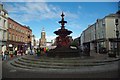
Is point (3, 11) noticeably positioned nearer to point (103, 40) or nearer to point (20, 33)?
point (20, 33)

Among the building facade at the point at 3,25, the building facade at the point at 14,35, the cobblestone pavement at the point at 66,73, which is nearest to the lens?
the cobblestone pavement at the point at 66,73

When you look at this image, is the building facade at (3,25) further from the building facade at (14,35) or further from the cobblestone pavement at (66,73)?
the cobblestone pavement at (66,73)

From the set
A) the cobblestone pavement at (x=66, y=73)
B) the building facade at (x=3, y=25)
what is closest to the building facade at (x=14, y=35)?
the building facade at (x=3, y=25)

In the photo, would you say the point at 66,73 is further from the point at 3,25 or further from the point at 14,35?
the point at 14,35

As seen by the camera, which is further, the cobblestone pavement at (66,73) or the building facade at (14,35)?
the building facade at (14,35)

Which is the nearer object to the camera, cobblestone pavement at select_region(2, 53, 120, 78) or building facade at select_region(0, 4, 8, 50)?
cobblestone pavement at select_region(2, 53, 120, 78)

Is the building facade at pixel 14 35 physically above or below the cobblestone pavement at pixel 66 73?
above

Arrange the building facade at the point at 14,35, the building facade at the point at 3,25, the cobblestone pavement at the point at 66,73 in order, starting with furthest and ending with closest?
1. the building facade at the point at 14,35
2. the building facade at the point at 3,25
3. the cobblestone pavement at the point at 66,73

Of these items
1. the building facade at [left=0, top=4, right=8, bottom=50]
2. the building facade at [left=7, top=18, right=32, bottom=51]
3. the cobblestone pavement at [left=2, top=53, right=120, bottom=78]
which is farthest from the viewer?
the building facade at [left=7, top=18, right=32, bottom=51]

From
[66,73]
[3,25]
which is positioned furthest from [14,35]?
[66,73]

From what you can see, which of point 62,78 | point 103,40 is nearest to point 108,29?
point 103,40

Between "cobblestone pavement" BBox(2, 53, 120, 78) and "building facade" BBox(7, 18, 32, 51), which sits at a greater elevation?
"building facade" BBox(7, 18, 32, 51)

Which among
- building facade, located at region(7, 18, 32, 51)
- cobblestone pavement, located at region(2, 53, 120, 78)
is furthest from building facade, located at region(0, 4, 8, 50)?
cobblestone pavement, located at region(2, 53, 120, 78)

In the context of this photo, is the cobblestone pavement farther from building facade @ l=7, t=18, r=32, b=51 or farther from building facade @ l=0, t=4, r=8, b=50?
building facade @ l=0, t=4, r=8, b=50
